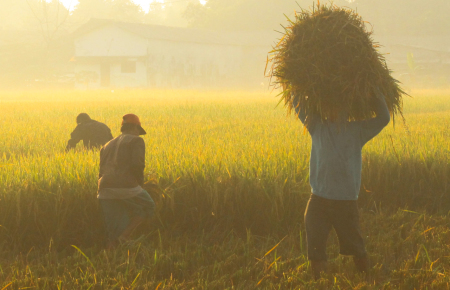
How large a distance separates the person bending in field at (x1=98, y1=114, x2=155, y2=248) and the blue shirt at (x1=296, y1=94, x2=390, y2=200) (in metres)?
1.42

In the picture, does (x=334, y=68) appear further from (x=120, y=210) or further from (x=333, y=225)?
(x=120, y=210)

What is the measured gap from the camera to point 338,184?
9.45 feet

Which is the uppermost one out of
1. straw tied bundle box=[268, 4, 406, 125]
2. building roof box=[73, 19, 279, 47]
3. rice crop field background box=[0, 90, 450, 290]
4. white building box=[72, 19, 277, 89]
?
building roof box=[73, 19, 279, 47]

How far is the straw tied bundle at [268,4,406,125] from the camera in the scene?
2877 mm

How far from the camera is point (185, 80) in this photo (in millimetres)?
33812

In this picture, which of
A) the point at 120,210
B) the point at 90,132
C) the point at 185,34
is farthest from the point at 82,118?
the point at 185,34

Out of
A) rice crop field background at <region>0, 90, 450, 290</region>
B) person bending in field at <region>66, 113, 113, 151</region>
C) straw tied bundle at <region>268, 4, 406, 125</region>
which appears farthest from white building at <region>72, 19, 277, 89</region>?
straw tied bundle at <region>268, 4, 406, 125</region>

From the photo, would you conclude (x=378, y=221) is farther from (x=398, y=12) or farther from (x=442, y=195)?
(x=398, y=12)

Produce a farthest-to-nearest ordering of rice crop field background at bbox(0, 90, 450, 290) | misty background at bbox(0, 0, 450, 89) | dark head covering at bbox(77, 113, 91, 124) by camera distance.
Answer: misty background at bbox(0, 0, 450, 89) < dark head covering at bbox(77, 113, 91, 124) < rice crop field background at bbox(0, 90, 450, 290)

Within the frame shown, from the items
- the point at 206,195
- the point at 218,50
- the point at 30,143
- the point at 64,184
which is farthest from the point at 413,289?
the point at 218,50

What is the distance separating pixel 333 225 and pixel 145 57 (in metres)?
29.7

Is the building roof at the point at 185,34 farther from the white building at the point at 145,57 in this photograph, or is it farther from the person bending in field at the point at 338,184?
the person bending in field at the point at 338,184

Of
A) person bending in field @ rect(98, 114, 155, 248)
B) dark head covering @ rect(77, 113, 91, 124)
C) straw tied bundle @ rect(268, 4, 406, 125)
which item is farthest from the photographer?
dark head covering @ rect(77, 113, 91, 124)

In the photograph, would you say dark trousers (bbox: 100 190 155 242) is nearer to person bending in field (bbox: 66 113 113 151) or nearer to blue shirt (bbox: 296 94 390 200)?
blue shirt (bbox: 296 94 390 200)
